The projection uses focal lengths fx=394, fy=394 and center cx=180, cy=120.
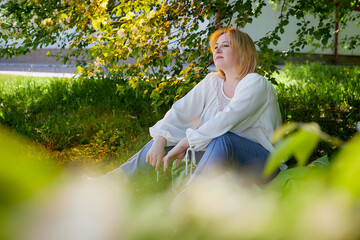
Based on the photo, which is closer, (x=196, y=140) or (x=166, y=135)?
(x=196, y=140)

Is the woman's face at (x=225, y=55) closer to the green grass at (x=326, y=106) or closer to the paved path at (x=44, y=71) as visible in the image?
the green grass at (x=326, y=106)

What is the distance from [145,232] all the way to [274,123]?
251 centimetres

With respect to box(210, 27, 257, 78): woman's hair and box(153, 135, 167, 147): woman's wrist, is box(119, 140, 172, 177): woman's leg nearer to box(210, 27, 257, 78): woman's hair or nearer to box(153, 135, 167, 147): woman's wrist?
box(153, 135, 167, 147): woman's wrist

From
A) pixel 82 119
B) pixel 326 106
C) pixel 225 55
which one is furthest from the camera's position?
pixel 326 106

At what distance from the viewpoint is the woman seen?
2564 millimetres

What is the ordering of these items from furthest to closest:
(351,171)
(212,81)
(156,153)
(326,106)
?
(326,106) < (212,81) < (156,153) < (351,171)

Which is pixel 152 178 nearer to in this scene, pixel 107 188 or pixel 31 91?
pixel 107 188

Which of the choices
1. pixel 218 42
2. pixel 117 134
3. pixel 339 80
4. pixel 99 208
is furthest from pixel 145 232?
pixel 339 80

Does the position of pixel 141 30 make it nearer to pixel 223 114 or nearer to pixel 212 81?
pixel 212 81

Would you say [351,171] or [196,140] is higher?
[351,171]

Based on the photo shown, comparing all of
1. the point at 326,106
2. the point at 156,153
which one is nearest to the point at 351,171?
the point at 156,153

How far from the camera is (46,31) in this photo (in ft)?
14.4

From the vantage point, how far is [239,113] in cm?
261

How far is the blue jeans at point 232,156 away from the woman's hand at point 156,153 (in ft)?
0.83
